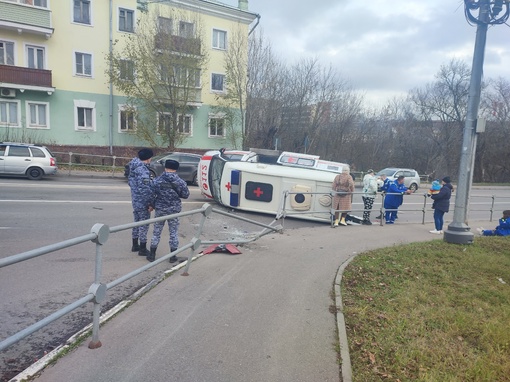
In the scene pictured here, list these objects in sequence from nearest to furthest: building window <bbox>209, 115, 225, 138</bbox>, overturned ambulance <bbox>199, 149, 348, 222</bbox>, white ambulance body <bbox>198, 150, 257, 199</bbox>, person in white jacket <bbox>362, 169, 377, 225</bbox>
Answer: overturned ambulance <bbox>199, 149, 348, 222</bbox> → person in white jacket <bbox>362, 169, 377, 225</bbox> → white ambulance body <bbox>198, 150, 257, 199</bbox> → building window <bbox>209, 115, 225, 138</bbox>

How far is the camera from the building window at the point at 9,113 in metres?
23.4

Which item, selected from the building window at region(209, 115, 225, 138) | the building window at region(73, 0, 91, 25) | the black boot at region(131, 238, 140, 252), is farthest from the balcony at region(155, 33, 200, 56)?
the black boot at region(131, 238, 140, 252)

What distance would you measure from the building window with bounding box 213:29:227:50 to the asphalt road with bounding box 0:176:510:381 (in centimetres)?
1985

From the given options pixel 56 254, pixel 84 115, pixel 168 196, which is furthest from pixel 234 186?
pixel 84 115

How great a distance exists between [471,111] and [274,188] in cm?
553

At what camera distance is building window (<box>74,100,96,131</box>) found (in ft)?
83.0

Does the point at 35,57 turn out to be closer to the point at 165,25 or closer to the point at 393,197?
the point at 165,25

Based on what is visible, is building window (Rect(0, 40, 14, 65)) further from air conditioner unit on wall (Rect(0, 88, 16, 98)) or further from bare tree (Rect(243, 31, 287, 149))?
bare tree (Rect(243, 31, 287, 149))

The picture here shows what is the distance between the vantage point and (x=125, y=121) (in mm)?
26703

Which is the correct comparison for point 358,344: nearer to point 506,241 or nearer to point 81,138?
point 506,241

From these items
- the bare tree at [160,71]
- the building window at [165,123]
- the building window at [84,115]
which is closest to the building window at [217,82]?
the bare tree at [160,71]

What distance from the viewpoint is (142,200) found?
6340mm

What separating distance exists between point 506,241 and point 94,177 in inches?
754

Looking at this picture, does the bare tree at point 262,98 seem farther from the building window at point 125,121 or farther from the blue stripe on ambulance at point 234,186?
the blue stripe on ambulance at point 234,186
